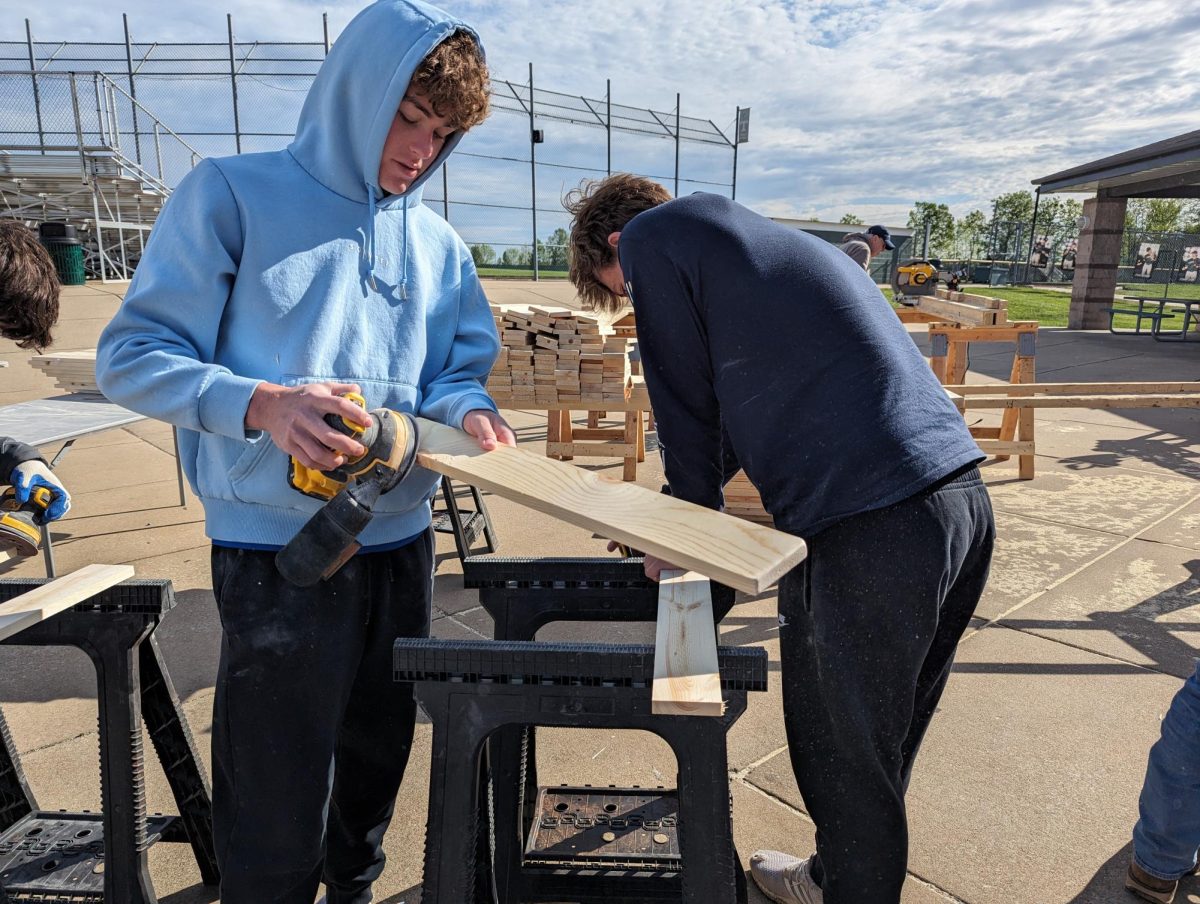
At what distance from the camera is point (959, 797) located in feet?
8.59

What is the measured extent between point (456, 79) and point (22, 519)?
180 cm

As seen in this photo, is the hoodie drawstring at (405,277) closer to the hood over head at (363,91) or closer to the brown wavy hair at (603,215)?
the hood over head at (363,91)

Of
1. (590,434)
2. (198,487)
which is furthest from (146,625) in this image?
(590,434)

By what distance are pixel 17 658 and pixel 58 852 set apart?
5.67ft

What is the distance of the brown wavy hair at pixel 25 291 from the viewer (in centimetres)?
254

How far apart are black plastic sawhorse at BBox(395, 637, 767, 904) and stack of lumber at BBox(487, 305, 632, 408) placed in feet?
13.5

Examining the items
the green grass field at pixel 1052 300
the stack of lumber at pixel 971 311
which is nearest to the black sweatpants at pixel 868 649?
the stack of lumber at pixel 971 311

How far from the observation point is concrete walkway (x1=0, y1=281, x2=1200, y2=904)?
7.80ft

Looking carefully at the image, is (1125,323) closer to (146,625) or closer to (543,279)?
(543,279)

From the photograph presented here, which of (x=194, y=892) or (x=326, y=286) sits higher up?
(x=326, y=286)

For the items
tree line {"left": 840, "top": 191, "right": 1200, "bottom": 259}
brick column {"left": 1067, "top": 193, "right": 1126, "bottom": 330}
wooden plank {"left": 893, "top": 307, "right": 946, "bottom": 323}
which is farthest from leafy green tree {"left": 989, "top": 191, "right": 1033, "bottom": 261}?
wooden plank {"left": 893, "top": 307, "right": 946, "bottom": 323}

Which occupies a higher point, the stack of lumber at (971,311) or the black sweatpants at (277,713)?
the stack of lumber at (971,311)

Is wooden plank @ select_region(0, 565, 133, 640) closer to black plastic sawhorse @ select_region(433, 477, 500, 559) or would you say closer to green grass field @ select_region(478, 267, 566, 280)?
black plastic sawhorse @ select_region(433, 477, 500, 559)

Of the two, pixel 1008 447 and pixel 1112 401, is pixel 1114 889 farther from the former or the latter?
pixel 1008 447
